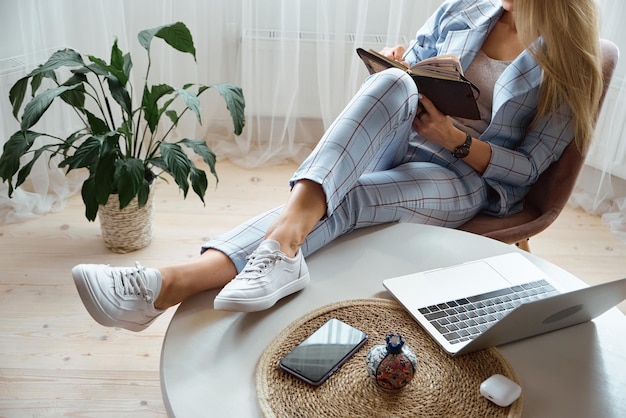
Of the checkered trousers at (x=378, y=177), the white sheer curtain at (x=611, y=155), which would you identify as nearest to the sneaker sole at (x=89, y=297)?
the checkered trousers at (x=378, y=177)

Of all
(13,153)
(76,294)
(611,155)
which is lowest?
(76,294)

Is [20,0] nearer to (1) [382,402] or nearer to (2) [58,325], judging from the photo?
(2) [58,325]

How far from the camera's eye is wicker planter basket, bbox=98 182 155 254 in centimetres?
193

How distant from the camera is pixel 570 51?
1.43 m

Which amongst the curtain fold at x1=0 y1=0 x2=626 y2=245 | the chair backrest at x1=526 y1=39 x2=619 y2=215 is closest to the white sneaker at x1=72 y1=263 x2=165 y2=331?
the chair backrest at x1=526 y1=39 x2=619 y2=215

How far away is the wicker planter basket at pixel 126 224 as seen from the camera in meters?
1.93

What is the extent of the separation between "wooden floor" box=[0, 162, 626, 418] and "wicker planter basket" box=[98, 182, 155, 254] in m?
0.03

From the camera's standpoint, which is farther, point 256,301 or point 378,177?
point 378,177

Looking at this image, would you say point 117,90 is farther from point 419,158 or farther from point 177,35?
point 419,158

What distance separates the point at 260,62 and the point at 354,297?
5.15 feet

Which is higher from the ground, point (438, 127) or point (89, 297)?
point (438, 127)

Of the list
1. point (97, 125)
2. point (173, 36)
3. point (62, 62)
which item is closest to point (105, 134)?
point (97, 125)

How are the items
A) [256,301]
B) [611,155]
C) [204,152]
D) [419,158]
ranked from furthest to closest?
[611,155], [204,152], [419,158], [256,301]

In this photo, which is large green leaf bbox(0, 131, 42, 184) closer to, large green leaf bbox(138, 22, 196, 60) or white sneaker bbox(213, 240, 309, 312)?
large green leaf bbox(138, 22, 196, 60)
